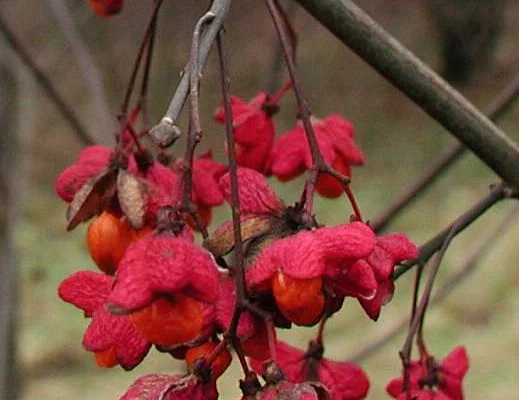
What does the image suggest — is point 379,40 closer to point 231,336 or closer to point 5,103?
point 231,336

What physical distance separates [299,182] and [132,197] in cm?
475

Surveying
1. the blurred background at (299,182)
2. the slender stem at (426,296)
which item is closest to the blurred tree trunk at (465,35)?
the blurred background at (299,182)

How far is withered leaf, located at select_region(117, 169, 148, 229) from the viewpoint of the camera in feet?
2.34

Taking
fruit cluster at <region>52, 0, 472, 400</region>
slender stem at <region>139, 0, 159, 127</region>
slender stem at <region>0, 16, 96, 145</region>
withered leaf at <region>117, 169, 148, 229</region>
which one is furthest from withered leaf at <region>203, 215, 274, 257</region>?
slender stem at <region>0, 16, 96, 145</region>

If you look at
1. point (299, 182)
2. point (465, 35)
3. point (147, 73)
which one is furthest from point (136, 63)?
point (465, 35)

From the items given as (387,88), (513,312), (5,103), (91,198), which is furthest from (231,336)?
(387,88)

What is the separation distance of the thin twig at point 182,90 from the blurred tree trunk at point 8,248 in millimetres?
1108

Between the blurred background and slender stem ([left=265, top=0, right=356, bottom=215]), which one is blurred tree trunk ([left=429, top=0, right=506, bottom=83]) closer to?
the blurred background

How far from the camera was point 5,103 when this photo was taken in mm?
1758

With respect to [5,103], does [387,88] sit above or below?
below

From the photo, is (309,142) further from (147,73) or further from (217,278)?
(147,73)

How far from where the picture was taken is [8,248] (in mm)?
1667

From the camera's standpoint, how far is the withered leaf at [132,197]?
71 centimetres

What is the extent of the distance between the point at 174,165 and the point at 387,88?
261 inches
